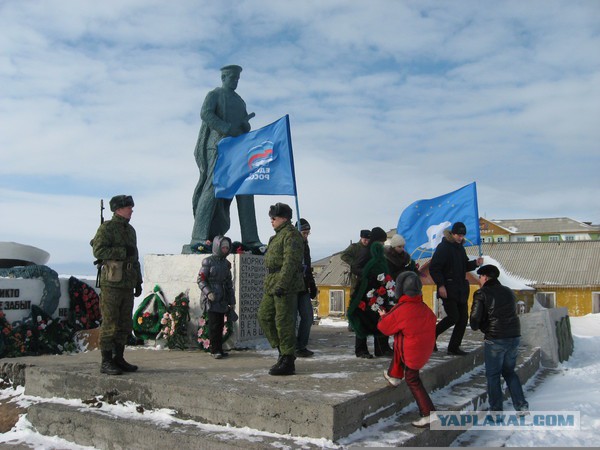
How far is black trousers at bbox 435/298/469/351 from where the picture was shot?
6285 millimetres

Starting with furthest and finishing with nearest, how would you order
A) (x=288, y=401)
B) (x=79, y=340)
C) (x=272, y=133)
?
(x=79, y=340)
(x=272, y=133)
(x=288, y=401)

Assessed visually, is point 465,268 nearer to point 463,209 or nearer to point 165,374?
point 463,209

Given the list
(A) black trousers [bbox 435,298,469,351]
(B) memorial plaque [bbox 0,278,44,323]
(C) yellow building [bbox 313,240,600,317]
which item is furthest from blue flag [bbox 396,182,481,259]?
(C) yellow building [bbox 313,240,600,317]

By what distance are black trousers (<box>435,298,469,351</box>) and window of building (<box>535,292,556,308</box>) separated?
1032 inches

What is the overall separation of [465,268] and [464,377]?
1.25 meters

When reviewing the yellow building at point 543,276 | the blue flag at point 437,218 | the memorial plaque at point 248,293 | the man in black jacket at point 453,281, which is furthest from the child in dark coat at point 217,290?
the yellow building at point 543,276

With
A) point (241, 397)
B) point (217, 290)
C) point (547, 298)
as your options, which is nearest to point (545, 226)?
point (547, 298)

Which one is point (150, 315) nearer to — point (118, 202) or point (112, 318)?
point (112, 318)

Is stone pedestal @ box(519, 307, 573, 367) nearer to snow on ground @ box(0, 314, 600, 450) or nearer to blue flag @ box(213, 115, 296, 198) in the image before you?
snow on ground @ box(0, 314, 600, 450)

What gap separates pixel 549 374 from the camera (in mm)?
7738

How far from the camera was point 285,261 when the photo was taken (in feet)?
16.1

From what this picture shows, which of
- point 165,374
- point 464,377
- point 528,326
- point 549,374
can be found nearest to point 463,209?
point 528,326

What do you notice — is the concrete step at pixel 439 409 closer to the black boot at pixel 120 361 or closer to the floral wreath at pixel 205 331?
the black boot at pixel 120 361

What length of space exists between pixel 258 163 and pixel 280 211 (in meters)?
2.09
